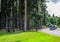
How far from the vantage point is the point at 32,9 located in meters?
26.1

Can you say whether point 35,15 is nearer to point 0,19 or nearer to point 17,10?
point 17,10

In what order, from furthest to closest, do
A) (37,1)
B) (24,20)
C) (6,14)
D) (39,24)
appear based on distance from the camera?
1. (39,24)
2. (6,14)
3. (37,1)
4. (24,20)

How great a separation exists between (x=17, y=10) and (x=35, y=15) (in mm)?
2360

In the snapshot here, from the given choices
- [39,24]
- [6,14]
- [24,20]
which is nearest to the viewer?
[24,20]

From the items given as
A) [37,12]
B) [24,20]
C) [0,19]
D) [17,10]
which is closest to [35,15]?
[37,12]

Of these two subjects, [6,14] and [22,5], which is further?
[6,14]

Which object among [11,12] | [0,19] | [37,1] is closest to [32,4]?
[37,1]

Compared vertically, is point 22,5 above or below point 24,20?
above

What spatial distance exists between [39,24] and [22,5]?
737cm

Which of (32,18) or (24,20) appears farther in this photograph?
(32,18)

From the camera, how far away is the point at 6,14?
2698cm

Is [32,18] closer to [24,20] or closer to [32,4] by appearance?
[32,4]

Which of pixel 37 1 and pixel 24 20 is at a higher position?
pixel 37 1

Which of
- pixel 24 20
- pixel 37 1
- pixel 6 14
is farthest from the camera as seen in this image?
pixel 6 14
